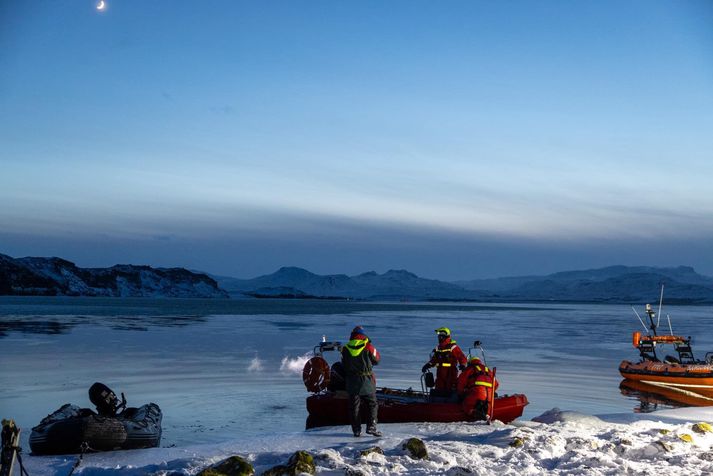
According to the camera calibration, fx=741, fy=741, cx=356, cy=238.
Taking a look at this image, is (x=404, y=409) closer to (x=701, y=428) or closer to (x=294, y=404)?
(x=294, y=404)

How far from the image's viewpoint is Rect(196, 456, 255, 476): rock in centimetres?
814

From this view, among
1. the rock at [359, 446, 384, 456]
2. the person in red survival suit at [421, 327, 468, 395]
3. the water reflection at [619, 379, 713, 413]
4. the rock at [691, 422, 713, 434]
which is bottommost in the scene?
the water reflection at [619, 379, 713, 413]

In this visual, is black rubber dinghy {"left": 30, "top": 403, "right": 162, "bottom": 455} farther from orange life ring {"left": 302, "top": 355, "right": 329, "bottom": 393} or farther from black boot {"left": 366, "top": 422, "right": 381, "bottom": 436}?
orange life ring {"left": 302, "top": 355, "right": 329, "bottom": 393}

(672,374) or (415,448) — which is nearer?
(415,448)

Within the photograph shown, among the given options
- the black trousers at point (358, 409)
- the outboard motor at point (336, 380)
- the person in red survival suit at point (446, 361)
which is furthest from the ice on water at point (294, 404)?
the person in red survival suit at point (446, 361)

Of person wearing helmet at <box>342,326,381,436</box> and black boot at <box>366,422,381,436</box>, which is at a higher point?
person wearing helmet at <box>342,326,381,436</box>

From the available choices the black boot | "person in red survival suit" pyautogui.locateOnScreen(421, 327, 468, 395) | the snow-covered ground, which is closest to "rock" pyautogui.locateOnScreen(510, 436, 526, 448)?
the snow-covered ground

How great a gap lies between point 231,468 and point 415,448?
217cm

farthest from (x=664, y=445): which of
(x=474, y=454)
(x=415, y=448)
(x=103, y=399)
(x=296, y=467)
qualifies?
(x=103, y=399)

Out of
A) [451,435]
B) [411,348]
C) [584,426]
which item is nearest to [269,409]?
[451,435]

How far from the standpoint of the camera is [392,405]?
13.1 m

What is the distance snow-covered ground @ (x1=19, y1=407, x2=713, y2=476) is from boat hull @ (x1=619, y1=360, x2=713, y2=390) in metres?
10.3

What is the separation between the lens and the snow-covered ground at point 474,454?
8383 millimetres

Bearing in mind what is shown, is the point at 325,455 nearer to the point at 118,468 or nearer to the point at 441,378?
the point at 118,468
